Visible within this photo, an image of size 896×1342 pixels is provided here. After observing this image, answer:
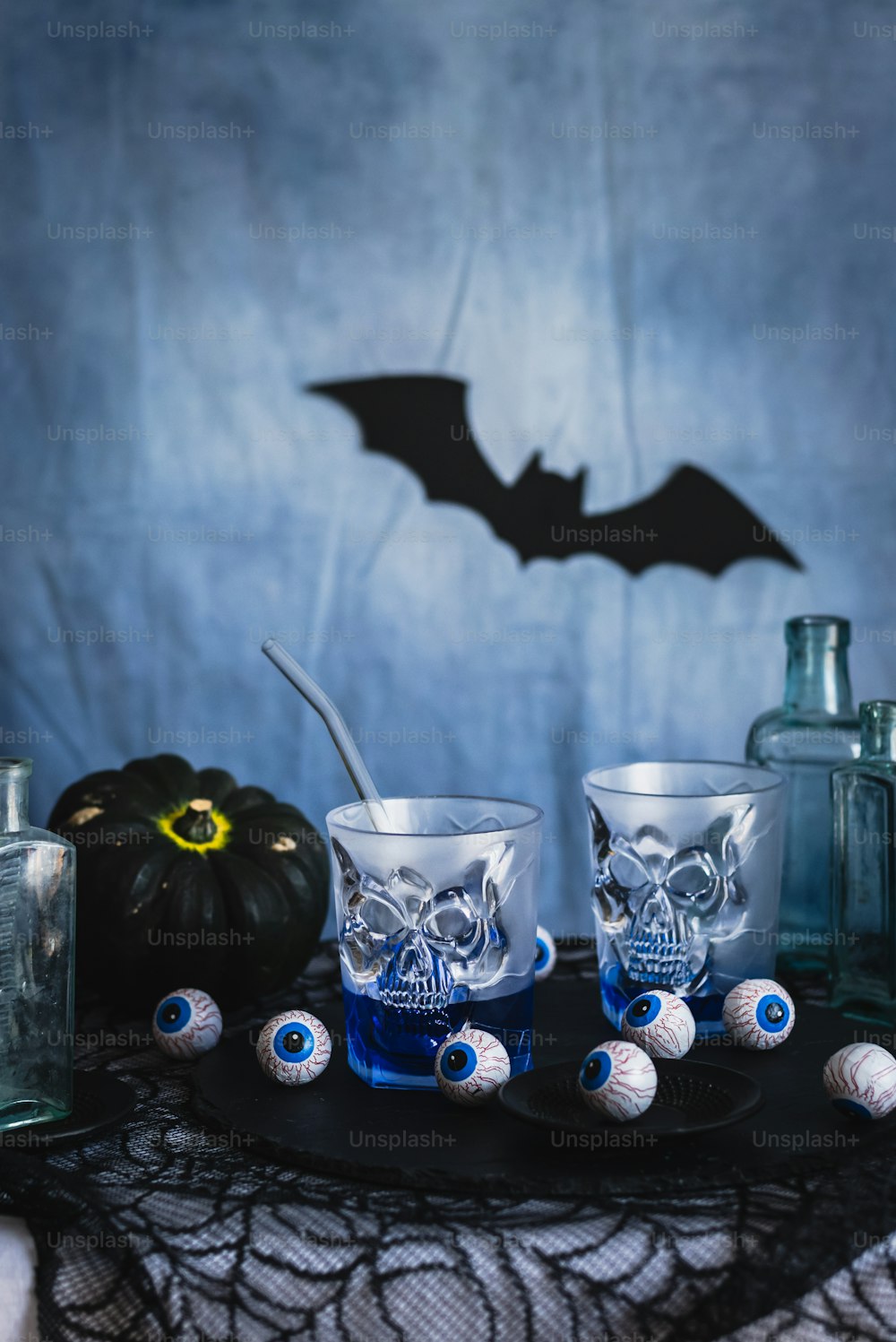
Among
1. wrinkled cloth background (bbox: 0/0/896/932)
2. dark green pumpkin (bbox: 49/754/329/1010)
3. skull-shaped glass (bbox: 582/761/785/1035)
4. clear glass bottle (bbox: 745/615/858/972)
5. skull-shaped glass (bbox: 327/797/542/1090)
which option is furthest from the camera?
wrinkled cloth background (bbox: 0/0/896/932)

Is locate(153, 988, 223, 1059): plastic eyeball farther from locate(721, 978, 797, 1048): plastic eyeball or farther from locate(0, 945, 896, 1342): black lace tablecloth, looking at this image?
locate(721, 978, 797, 1048): plastic eyeball

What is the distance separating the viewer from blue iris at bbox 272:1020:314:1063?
91 cm

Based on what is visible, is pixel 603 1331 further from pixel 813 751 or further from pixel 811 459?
pixel 811 459

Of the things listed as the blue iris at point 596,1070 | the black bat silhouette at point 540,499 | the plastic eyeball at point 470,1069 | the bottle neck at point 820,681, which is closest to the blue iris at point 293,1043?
the plastic eyeball at point 470,1069

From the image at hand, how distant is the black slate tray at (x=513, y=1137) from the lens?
0.74 metres

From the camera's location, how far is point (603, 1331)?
26.3 inches

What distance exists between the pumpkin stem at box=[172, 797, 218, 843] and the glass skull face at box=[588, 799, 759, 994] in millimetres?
394

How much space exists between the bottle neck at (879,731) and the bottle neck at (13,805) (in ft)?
2.21

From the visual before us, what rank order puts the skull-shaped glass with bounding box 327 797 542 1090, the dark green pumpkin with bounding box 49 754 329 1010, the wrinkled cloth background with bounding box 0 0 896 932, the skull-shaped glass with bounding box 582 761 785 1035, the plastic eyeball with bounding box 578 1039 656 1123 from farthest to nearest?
the wrinkled cloth background with bounding box 0 0 896 932 < the dark green pumpkin with bounding box 49 754 329 1010 < the skull-shaped glass with bounding box 582 761 785 1035 < the skull-shaped glass with bounding box 327 797 542 1090 < the plastic eyeball with bounding box 578 1039 656 1123

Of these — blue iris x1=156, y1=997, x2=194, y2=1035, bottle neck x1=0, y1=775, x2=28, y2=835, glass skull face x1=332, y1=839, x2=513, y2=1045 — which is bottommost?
blue iris x1=156, y1=997, x2=194, y2=1035

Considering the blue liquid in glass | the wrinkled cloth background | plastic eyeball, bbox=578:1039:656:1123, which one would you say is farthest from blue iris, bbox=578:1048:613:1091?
the wrinkled cloth background

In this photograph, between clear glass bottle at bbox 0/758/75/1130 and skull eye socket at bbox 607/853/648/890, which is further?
skull eye socket at bbox 607/853/648/890

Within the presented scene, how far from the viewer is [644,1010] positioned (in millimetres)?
921

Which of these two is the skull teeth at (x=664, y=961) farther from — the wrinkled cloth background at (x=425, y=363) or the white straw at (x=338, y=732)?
the wrinkled cloth background at (x=425, y=363)
